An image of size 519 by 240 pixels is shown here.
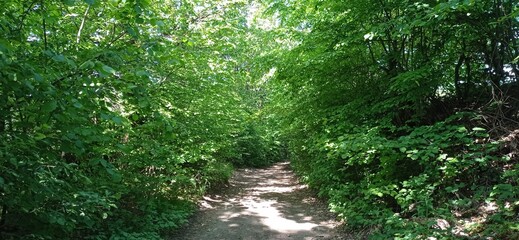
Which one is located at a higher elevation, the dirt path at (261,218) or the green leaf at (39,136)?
the green leaf at (39,136)

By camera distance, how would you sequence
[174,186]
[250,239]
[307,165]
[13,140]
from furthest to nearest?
1. [307,165]
2. [174,186]
3. [250,239]
4. [13,140]

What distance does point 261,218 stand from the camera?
8.67 metres

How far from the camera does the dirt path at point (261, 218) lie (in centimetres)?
730

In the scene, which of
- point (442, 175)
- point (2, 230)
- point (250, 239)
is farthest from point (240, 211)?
point (2, 230)

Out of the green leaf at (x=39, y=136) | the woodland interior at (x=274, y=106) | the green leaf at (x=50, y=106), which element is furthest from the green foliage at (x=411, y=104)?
the green leaf at (x=39, y=136)

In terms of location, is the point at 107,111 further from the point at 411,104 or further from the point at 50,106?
the point at 411,104

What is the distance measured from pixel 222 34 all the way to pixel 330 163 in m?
4.39

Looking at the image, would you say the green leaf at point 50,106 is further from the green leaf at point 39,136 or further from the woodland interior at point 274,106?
the green leaf at point 39,136

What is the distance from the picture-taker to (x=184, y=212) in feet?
26.0

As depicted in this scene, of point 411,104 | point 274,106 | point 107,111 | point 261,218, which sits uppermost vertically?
point 274,106

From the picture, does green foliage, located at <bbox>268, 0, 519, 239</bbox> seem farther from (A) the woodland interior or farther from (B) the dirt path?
(B) the dirt path

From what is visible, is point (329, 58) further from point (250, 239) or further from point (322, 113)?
point (250, 239)

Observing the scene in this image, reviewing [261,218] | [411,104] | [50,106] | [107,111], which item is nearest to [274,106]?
[261,218]

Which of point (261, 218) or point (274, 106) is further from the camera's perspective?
point (274, 106)
